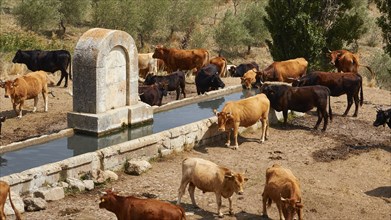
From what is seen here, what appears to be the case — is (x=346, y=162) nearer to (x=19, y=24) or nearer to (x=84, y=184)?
(x=84, y=184)

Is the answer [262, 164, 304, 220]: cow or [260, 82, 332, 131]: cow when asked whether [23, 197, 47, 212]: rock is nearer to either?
[262, 164, 304, 220]: cow

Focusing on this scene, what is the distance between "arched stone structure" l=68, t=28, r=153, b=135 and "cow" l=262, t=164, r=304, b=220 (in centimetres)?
555

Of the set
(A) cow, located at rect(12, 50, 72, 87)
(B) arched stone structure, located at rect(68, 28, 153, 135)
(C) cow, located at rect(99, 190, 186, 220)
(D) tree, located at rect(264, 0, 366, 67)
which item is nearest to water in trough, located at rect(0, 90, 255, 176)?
(B) arched stone structure, located at rect(68, 28, 153, 135)

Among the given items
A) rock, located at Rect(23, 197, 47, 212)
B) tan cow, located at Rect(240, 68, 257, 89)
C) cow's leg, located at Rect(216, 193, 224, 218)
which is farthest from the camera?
tan cow, located at Rect(240, 68, 257, 89)

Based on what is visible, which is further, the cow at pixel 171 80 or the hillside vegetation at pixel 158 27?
the hillside vegetation at pixel 158 27

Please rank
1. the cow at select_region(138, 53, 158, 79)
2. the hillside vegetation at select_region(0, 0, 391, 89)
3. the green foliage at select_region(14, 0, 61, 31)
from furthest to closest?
the green foliage at select_region(14, 0, 61, 31) → the hillside vegetation at select_region(0, 0, 391, 89) → the cow at select_region(138, 53, 158, 79)

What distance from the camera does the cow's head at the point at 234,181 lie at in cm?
1270

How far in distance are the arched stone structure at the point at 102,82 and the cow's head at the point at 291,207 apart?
6258 millimetres

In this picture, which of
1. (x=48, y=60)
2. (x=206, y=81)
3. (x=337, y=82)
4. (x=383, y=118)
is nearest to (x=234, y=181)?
(x=383, y=118)

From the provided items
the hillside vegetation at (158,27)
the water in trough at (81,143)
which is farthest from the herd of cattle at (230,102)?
the hillside vegetation at (158,27)

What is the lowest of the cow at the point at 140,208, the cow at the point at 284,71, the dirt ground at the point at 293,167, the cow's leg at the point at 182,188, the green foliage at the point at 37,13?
the dirt ground at the point at 293,167

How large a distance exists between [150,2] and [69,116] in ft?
98.4

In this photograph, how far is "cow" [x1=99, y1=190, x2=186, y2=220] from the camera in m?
11.2

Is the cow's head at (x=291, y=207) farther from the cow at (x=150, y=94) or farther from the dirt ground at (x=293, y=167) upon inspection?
the cow at (x=150, y=94)
